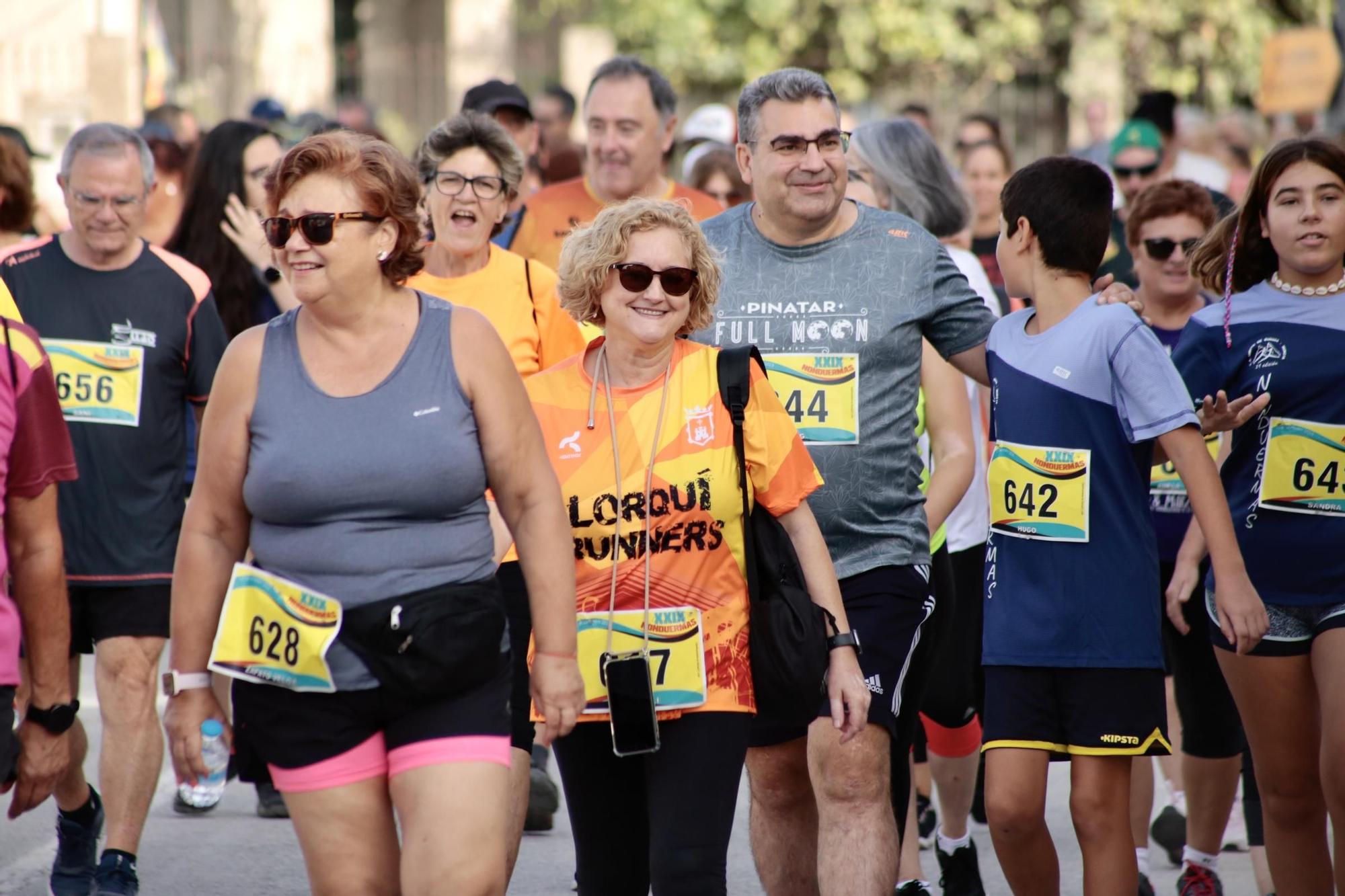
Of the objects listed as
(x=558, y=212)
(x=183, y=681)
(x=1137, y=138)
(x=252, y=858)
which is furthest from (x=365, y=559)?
(x=1137, y=138)

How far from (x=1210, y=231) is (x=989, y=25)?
19717 mm

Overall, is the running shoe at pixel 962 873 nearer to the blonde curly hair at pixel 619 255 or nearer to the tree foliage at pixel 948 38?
the blonde curly hair at pixel 619 255

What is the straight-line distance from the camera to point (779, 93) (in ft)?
17.3

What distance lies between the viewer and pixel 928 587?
17.3ft

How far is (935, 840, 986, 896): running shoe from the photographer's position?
6035mm

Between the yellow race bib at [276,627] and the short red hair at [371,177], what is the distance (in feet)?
2.50

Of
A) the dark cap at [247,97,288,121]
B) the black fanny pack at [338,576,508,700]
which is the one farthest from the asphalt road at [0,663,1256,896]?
the dark cap at [247,97,288,121]

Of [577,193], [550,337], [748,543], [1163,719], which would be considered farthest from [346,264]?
[577,193]

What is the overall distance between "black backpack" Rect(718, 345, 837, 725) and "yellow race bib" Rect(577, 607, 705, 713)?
0.17 m

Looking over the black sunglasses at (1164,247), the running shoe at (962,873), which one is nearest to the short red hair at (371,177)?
the running shoe at (962,873)

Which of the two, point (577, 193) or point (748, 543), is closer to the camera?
point (748, 543)

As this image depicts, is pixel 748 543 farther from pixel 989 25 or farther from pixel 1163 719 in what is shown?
pixel 989 25

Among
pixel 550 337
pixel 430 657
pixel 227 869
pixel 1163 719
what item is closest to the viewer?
pixel 430 657

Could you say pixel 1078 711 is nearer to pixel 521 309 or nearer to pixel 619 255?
pixel 619 255
